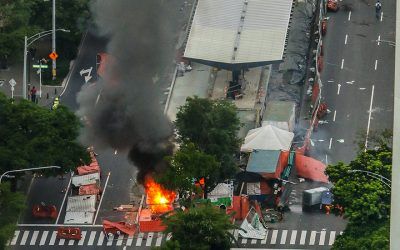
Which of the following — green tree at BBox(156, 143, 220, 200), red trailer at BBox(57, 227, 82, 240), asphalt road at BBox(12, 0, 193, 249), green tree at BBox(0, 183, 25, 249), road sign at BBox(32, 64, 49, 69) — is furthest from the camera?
road sign at BBox(32, 64, 49, 69)

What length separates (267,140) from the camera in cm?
17350

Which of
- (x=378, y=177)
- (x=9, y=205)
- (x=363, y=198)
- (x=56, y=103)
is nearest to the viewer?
(x=363, y=198)

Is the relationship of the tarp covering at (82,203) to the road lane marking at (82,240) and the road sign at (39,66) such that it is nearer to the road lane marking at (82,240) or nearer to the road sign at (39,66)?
the road lane marking at (82,240)

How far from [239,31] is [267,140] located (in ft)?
52.8

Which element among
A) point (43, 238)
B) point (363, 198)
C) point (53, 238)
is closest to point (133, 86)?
point (53, 238)

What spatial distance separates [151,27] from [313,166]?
29.0 metres

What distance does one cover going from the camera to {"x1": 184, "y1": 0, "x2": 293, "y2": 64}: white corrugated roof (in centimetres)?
18312

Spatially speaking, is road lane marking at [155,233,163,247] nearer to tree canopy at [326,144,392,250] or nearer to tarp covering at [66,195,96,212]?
tarp covering at [66,195,96,212]

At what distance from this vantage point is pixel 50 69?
191 metres

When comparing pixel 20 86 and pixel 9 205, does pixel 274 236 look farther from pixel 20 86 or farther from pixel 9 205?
pixel 20 86

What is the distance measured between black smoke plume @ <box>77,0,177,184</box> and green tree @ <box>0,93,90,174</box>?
30.8 ft

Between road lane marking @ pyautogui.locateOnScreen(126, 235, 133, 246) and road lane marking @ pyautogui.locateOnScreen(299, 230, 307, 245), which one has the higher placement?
road lane marking @ pyautogui.locateOnScreen(299, 230, 307, 245)

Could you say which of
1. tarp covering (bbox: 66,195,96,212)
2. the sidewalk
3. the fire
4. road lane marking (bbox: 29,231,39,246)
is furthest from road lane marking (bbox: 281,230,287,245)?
the sidewalk

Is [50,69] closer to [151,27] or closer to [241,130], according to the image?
[151,27]
